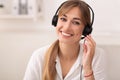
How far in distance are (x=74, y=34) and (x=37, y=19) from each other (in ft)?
1.48

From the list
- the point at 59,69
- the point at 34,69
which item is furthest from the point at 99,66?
the point at 34,69

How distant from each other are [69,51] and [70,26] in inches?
8.4

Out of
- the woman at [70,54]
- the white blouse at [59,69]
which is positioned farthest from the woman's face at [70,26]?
the white blouse at [59,69]

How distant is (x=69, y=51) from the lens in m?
1.52

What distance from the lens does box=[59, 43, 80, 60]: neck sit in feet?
4.90

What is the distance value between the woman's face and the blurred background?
0.34 meters

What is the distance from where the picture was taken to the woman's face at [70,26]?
1.37m

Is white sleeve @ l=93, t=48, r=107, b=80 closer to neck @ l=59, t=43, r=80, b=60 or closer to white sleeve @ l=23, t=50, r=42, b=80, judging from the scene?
neck @ l=59, t=43, r=80, b=60

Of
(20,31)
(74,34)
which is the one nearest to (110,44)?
Answer: (74,34)

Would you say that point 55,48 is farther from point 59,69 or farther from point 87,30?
point 87,30

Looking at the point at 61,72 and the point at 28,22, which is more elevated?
the point at 28,22

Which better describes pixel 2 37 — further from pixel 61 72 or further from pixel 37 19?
pixel 61 72

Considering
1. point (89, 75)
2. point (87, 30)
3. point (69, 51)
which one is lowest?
point (89, 75)

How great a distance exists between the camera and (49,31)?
1.78 m
